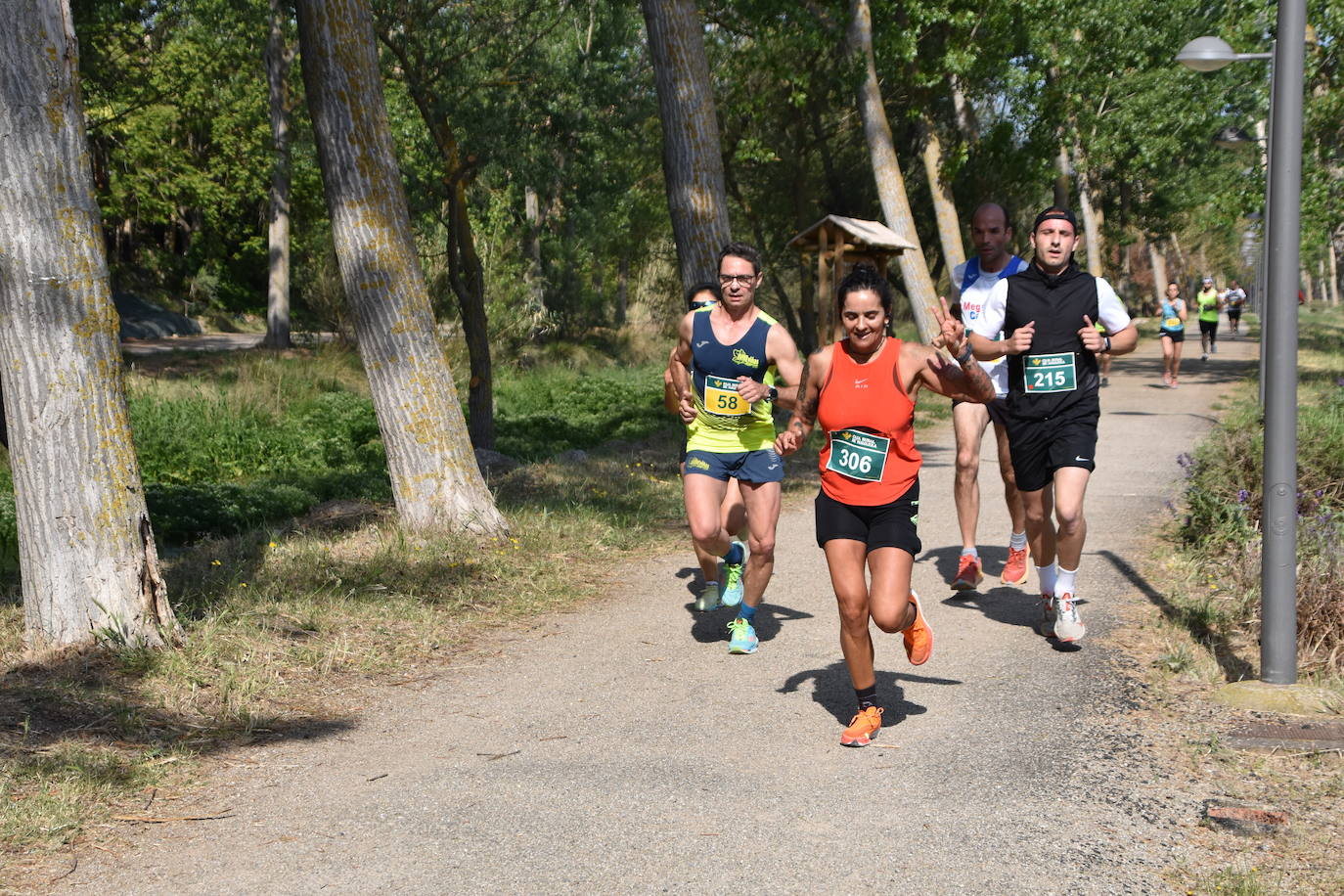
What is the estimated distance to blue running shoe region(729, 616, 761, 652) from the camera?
22.3ft

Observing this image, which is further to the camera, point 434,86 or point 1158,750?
point 434,86

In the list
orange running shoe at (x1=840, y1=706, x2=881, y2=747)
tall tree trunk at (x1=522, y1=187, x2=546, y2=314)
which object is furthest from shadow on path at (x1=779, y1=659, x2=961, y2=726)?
tall tree trunk at (x1=522, y1=187, x2=546, y2=314)

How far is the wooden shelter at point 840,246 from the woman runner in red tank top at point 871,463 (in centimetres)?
1737

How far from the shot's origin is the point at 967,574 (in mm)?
8070

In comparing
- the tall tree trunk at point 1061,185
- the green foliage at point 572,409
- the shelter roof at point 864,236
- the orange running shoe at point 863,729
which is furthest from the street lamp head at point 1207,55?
the tall tree trunk at point 1061,185

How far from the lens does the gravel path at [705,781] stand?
4.11 m

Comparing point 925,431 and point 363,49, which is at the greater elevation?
point 363,49

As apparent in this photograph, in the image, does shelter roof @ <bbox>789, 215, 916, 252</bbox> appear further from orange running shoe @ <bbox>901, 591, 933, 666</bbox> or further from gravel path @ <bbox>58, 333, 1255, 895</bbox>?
orange running shoe @ <bbox>901, 591, 933, 666</bbox>

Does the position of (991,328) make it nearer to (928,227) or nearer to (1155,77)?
(1155,77)

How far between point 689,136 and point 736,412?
5.99 meters

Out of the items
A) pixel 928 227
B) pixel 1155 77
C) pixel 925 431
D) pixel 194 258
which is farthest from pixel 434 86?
pixel 194 258

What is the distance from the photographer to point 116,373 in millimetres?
6262

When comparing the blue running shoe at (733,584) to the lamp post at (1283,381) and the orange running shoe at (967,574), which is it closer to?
the orange running shoe at (967,574)

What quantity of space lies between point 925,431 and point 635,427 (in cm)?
413
